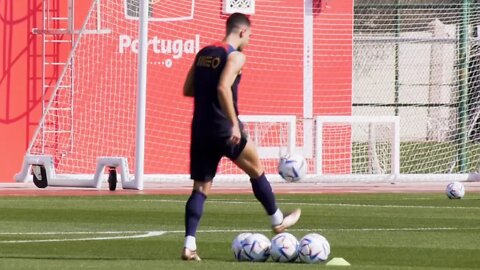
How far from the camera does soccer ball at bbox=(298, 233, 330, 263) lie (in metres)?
11.5

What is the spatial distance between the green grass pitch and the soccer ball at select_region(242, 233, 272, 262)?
174 mm

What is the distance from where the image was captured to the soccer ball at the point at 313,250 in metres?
11.5

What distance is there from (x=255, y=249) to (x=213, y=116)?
1.25 metres

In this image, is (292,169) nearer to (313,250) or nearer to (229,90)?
(229,90)

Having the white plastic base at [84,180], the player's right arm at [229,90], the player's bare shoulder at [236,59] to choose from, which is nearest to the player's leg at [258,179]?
the player's right arm at [229,90]

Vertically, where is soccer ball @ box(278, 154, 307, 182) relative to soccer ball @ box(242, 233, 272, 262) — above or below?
above

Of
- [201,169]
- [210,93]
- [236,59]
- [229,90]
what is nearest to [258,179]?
[201,169]

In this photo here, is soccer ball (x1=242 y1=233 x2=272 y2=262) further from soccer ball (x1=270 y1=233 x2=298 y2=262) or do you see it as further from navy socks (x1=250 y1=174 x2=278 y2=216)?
navy socks (x1=250 y1=174 x2=278 y2=216)

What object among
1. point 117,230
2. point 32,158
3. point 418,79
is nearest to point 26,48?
point 32,158

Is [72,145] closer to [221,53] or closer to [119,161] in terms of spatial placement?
[119,161]

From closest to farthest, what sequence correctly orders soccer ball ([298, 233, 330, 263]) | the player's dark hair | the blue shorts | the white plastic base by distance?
soccer ball ([298, 233, 330, 263]), the blue shorts, the player's dark hair, the white plastic base

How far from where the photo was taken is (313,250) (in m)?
11.5

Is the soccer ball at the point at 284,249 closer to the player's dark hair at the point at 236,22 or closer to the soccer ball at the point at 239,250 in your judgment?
the soccer ball at the point at 239,250

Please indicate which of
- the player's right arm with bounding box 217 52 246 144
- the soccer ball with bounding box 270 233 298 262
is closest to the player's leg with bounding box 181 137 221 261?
the player's right arm with bounding box 217 52 246 144
